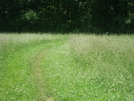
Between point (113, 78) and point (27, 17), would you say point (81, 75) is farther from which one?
point (27, 17)

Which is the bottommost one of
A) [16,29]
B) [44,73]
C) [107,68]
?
[16,29]

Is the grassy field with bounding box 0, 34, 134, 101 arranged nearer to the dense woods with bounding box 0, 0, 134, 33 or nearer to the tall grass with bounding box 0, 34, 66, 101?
the tall grass with bounding box 0, 34, 66, 101

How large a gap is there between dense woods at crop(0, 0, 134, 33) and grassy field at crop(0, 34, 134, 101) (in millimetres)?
21544

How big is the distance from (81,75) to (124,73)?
193cm

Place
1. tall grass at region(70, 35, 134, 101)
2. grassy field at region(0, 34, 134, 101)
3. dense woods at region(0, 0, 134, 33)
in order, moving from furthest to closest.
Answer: dense woods at region(0, 0, 134, 33), grassy field at region(0, 34, 134, 101), tall grass at region(70, 35, 134, 101)

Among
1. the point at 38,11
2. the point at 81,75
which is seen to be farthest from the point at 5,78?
the point at 38,11

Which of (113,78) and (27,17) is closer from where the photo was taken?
(113,78)

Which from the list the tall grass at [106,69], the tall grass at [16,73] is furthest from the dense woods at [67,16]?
the tall grass at [106,69]

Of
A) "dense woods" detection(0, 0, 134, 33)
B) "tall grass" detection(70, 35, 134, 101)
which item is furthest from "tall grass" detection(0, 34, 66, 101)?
"dense woods" detection(0, 0, 134, 33)

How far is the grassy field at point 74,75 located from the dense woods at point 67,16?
21544mm

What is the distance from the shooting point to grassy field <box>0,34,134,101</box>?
819cm

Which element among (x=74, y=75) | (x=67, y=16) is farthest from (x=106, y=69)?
(x=67, y=16)

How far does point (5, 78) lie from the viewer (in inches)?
394

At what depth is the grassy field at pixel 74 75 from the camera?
8.19 meters
